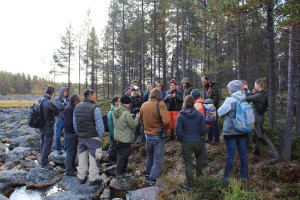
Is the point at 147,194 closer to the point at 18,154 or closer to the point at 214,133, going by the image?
the point at 214,133

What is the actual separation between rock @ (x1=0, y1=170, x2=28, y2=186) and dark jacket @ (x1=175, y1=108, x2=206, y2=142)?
16.4 feet

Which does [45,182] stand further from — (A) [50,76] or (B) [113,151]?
(A) [50,76]

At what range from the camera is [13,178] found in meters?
6.09

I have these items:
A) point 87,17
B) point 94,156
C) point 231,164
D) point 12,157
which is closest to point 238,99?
point 231,164

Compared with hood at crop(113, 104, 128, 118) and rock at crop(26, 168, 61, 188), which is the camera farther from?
rock at crop(26, 168, 61, 188)

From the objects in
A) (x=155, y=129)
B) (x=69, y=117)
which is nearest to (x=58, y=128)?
(x=69, y=117)

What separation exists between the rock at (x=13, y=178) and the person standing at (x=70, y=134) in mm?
1330

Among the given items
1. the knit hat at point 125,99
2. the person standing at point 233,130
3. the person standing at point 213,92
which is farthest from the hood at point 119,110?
the person standing at point 213,92

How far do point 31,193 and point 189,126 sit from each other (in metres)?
4.65

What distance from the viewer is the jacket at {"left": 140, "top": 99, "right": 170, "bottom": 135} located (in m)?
4.83

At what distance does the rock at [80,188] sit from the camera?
17.0ft

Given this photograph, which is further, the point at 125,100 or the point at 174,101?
the point at 174,101

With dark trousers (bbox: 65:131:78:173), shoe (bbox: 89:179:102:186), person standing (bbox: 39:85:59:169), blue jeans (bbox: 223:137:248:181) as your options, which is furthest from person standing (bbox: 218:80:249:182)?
person standing (bbox: 39:85:59:169)

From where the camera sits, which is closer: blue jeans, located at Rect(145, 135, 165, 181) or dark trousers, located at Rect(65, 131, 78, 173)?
blue jeans, located at Rect(145, 135, 165, 181)
